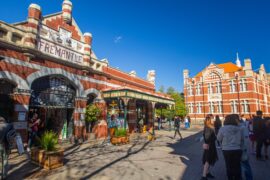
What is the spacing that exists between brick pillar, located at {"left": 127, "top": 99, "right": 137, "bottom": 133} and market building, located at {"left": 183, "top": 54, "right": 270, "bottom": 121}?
24521 mm

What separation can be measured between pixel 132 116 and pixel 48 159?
12.3m

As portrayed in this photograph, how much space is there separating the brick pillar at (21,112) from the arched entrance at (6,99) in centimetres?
28

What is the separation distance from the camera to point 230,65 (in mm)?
40438

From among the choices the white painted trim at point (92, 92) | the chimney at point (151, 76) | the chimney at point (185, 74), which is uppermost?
the chimney at point (185, 74)

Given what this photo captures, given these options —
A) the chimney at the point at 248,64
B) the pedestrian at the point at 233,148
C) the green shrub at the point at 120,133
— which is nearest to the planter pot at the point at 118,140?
the green shrub at the point at 120,133

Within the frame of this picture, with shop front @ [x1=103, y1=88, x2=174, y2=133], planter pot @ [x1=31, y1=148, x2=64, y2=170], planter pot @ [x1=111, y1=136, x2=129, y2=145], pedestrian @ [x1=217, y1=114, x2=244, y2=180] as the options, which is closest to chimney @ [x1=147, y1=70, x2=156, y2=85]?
shop front @ [x1=103, y1=88, x2=174, y2=133]

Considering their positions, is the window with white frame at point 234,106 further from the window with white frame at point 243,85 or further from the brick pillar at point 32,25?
the brick pillar at point 32,25

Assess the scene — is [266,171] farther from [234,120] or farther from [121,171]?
[121,171]

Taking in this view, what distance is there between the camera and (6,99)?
Result: 8.98 m

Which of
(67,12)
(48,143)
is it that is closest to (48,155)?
(48,143)

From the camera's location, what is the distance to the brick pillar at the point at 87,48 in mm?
13141

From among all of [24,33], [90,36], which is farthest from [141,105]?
[24,33]

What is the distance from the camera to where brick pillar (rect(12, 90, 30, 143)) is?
29.2ft

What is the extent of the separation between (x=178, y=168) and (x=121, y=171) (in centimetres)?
211
